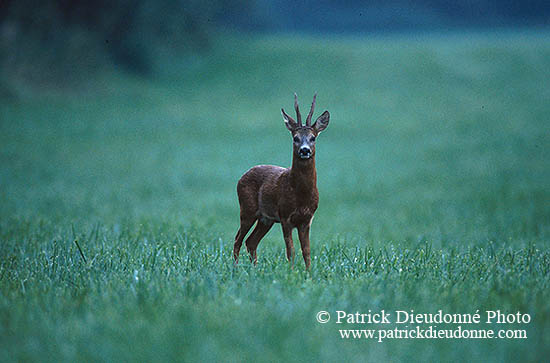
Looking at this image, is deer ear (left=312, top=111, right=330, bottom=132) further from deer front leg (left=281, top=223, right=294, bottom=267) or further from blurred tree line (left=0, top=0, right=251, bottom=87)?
blurred tree line (left=0, top=0, right=251, bottom=87)

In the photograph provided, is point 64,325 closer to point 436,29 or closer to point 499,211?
point 499,211

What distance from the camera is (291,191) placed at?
4641 millimetres

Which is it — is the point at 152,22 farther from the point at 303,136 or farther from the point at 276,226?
the point at 303,136

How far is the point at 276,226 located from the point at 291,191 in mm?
8198

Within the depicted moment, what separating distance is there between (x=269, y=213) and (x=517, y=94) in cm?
2801

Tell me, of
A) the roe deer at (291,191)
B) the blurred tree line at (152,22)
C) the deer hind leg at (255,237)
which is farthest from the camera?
the blurred tree line at (152,22)

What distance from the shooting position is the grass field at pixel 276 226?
3473mm

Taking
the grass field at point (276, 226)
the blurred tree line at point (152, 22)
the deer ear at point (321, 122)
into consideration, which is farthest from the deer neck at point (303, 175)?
the blurred tree line at point (152, 22)

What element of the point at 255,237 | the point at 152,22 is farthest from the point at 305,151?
the point at 152,22

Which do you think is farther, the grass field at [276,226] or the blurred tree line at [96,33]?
the blurred tree line at [96,33]

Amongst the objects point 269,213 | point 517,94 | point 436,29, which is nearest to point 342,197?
point 269,213

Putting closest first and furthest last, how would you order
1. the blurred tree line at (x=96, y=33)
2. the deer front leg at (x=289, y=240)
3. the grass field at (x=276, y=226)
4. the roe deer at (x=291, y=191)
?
the grass field at (x=276, y=226) < the roe deer at (x=291, y=191) < the deer front leg at (x=289, y=240) < the blurred tree line at (x=96, y=33)

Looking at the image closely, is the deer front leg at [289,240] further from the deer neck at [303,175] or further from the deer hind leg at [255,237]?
the deer hind leg at [255,237]

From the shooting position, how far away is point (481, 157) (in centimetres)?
1836
